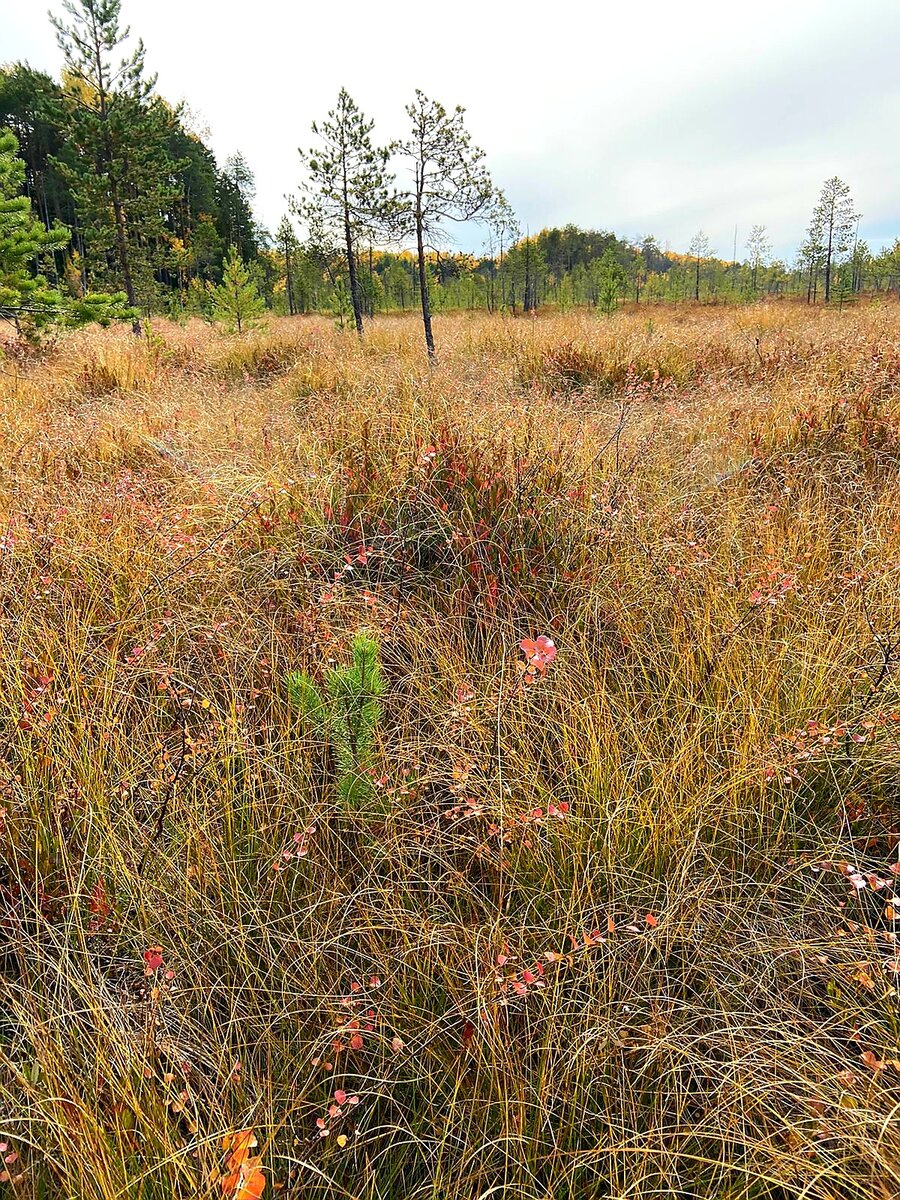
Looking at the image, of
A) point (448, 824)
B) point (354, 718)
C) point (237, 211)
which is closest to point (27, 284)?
point (354, 718)

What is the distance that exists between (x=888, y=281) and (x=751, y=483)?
5634 centimetres

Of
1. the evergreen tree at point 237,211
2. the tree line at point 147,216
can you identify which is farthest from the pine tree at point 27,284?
the evergreen tree at point 237,211

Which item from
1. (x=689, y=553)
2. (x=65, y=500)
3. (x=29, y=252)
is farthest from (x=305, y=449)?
(x=29, y=252)

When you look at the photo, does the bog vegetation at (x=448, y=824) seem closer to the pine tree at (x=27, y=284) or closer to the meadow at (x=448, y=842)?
the meadow at (x=448, y=842)

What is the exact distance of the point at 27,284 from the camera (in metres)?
4.43

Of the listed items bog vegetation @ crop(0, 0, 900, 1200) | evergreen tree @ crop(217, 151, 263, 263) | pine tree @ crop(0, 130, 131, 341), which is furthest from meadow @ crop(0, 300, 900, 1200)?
evergreen tree @ crop(217, 151, 263, 263)

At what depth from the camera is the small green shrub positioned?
1.42 metres

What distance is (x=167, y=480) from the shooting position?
3.13m

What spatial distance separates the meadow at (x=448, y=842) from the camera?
91 centimetres

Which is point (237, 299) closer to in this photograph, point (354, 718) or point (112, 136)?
point (112, 136)

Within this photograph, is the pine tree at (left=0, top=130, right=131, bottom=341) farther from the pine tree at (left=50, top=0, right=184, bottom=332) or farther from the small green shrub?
the pine tree at (left=50, top=0, right=184, bottom=332)

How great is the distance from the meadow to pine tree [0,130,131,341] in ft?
7.22

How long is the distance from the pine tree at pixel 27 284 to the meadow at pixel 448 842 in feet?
7.22

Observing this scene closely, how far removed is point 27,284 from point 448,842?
5.50 metres
